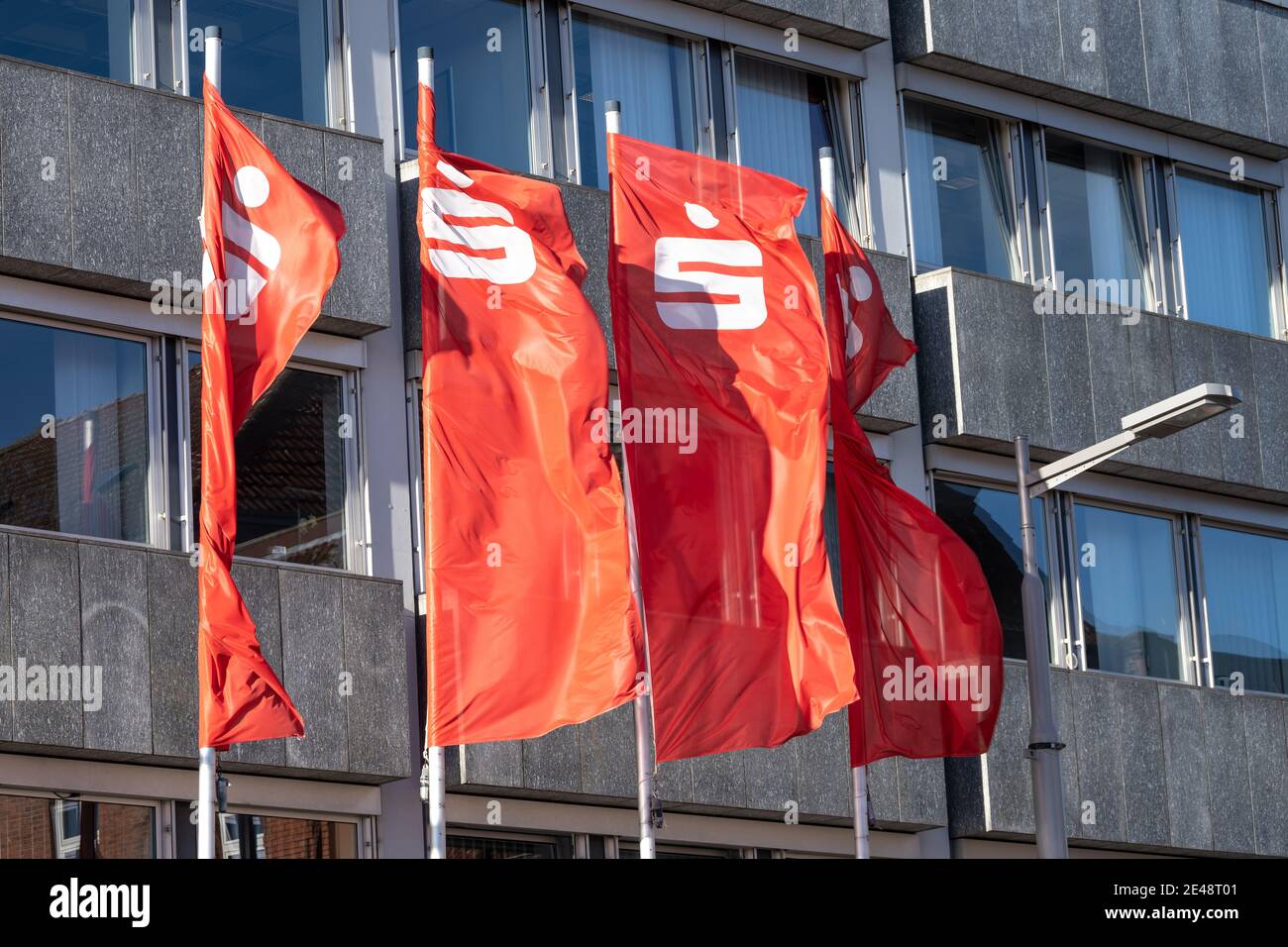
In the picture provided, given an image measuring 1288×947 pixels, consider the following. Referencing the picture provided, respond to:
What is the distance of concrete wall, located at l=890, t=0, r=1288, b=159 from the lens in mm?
24906

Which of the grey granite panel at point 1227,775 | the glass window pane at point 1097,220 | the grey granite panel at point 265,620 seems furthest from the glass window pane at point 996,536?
the grey granite panel at point 265,620

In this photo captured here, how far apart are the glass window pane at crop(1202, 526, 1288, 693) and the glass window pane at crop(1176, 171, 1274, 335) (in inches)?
95.9

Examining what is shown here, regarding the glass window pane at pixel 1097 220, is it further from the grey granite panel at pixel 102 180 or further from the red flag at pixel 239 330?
the red flag at pixel 239 330

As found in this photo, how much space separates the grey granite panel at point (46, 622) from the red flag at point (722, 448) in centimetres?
376

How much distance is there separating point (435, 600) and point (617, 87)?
734 centimetres

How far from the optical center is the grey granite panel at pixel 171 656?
17.4 metres

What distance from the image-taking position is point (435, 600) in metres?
16.6

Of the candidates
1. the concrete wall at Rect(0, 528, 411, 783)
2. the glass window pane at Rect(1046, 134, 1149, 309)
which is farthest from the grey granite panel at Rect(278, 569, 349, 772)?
the glass window pane at Rect(1046, 134, 1149, 309)

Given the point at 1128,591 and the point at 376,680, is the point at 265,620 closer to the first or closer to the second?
the point at 376,680

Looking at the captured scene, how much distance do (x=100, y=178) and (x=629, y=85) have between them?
599 centimetres

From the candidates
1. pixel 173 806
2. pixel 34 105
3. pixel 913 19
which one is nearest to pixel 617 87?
pixel 913 19

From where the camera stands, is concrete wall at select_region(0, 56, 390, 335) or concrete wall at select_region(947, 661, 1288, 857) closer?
concrete wall at select_region(0, 56, 390, 335)

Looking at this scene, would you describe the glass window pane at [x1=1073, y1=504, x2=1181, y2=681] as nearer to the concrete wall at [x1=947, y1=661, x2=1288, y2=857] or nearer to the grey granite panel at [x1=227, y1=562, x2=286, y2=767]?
the concrete wall at [x1=947, y1=661, x2=1288, y2=857]

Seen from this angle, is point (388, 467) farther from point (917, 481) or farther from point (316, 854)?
point (917, 481)
